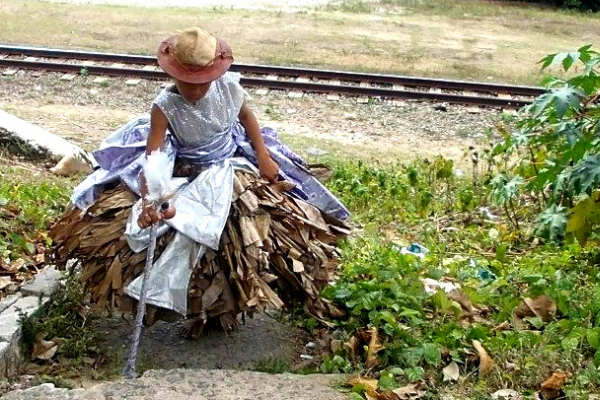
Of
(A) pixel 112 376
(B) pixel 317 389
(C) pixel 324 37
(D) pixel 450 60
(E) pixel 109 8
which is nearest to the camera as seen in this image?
(B) pixel 317 389

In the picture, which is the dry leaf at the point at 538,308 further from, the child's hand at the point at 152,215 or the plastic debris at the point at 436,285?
the child's hand at the point at 152,215

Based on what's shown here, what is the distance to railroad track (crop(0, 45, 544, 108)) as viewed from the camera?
11078 millimetres

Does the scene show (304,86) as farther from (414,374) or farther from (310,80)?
(414,374)

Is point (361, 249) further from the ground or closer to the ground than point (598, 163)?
closer to the ground

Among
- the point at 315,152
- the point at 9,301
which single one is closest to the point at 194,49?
the point at 9,301

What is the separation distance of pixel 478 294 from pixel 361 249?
3.58 feet

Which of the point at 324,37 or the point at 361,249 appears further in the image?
the point at 324,37

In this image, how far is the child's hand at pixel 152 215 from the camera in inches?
157

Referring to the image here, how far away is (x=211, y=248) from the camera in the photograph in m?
4.15

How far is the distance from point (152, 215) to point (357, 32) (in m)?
12.3

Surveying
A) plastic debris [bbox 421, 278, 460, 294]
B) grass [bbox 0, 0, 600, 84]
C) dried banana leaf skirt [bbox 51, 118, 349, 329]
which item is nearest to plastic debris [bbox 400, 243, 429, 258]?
plastic debris [bbox 421, 278, 460, 294]

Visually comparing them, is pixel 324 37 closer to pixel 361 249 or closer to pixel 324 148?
pixel 324 148

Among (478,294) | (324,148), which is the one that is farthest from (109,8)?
(478,294)

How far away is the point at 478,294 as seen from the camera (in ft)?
16.0
